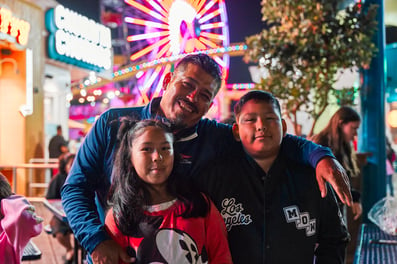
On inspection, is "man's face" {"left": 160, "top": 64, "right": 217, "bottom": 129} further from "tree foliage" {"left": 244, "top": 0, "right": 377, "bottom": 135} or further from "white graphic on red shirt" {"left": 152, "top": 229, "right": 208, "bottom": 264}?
"tree foliage" {"left": 244, "top": 0, "right": 377, "bottom": 135}

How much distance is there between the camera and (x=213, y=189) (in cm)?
168

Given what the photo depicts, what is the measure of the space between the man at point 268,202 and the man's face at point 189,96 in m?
0.14

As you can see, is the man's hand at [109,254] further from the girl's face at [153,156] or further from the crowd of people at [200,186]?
the girl's face at [153,156]

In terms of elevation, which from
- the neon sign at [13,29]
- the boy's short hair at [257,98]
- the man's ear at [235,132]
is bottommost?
the man's ear at [235,132]

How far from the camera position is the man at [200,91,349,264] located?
1.65 metres

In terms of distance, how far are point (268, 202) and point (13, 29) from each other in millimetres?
8226

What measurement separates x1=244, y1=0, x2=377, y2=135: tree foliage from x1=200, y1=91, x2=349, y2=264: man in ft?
10.7

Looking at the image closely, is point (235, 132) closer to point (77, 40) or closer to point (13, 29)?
point (13, 29)

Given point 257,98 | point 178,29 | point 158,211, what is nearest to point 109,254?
point 158,211

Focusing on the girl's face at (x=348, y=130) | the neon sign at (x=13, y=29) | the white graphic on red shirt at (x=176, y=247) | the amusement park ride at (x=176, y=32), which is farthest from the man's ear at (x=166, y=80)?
the amusement park ride at (x=176, y=32)

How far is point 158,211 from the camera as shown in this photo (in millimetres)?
1521

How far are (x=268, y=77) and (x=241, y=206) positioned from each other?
3.57 metres

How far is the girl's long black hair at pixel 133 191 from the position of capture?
58.7 inches

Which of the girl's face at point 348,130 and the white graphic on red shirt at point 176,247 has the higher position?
the girl's face at point 348,130
